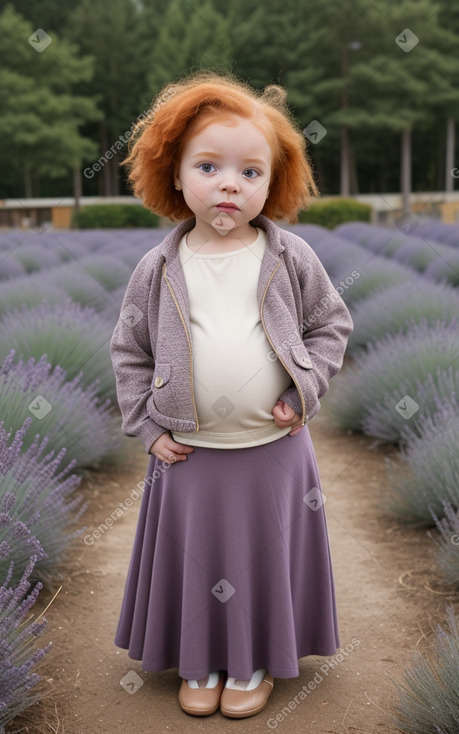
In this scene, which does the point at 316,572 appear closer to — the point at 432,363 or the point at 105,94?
the point at 432,363

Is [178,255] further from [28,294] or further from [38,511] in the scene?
[28,294]

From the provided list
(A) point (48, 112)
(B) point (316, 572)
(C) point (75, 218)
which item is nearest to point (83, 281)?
(B) point (316, 572)

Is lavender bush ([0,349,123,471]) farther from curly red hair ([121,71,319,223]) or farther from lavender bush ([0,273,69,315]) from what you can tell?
lavender bush ([0,273,69,315])

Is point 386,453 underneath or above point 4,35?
underneath

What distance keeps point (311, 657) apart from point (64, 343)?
2532 mm

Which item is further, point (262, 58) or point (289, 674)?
point (262, 58)

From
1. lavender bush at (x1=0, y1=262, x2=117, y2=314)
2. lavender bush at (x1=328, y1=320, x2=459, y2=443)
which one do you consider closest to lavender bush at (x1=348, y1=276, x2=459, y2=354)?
lavender bush at (x1=328, y1=320, x2=459, y2=443)

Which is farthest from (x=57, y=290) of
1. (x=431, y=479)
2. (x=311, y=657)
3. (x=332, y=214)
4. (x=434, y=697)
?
(x=332, y=214)

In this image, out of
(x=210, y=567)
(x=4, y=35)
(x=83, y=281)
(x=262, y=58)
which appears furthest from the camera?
(x=262, y=58)

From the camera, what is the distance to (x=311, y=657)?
2.62 meters

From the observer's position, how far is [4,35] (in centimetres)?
2789

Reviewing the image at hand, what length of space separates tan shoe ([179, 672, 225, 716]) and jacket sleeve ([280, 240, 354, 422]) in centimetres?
81

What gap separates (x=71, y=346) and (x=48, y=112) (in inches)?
1036

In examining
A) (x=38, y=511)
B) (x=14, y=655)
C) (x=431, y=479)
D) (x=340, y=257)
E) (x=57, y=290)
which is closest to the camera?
(x=14, y=655)
